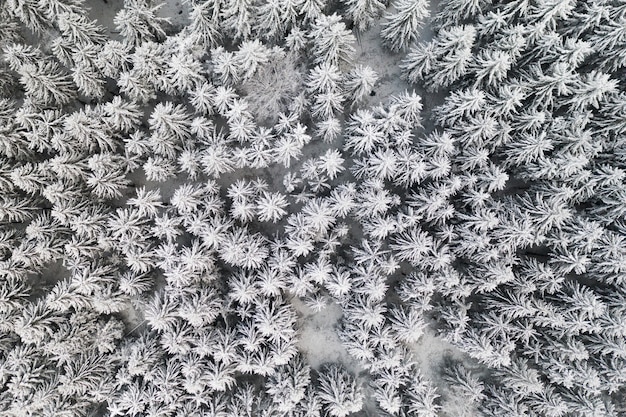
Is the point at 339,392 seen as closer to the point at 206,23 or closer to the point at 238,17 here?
the point at 238,17

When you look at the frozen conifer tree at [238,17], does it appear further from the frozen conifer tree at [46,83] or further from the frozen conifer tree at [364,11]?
the frozen conifer tree at [46,83]

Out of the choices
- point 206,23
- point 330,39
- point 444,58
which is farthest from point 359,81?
point 206,23

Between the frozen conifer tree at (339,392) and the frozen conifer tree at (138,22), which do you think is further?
the frozen conifer tree at (138,22)

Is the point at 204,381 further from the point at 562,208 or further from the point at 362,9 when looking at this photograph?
the point at 362,9

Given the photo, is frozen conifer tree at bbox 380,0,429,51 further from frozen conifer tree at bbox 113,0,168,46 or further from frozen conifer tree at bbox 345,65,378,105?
frozen conifer tree at bbox 113,0,168,46

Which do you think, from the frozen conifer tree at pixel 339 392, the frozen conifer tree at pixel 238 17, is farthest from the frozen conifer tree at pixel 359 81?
the frozen conifer tree at pixel 339 392

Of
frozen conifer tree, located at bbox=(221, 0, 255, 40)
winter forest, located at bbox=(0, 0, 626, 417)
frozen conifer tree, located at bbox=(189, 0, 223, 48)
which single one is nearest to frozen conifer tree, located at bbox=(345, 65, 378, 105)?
winter forest, located at bbox=(0, 0, 626, 417)
